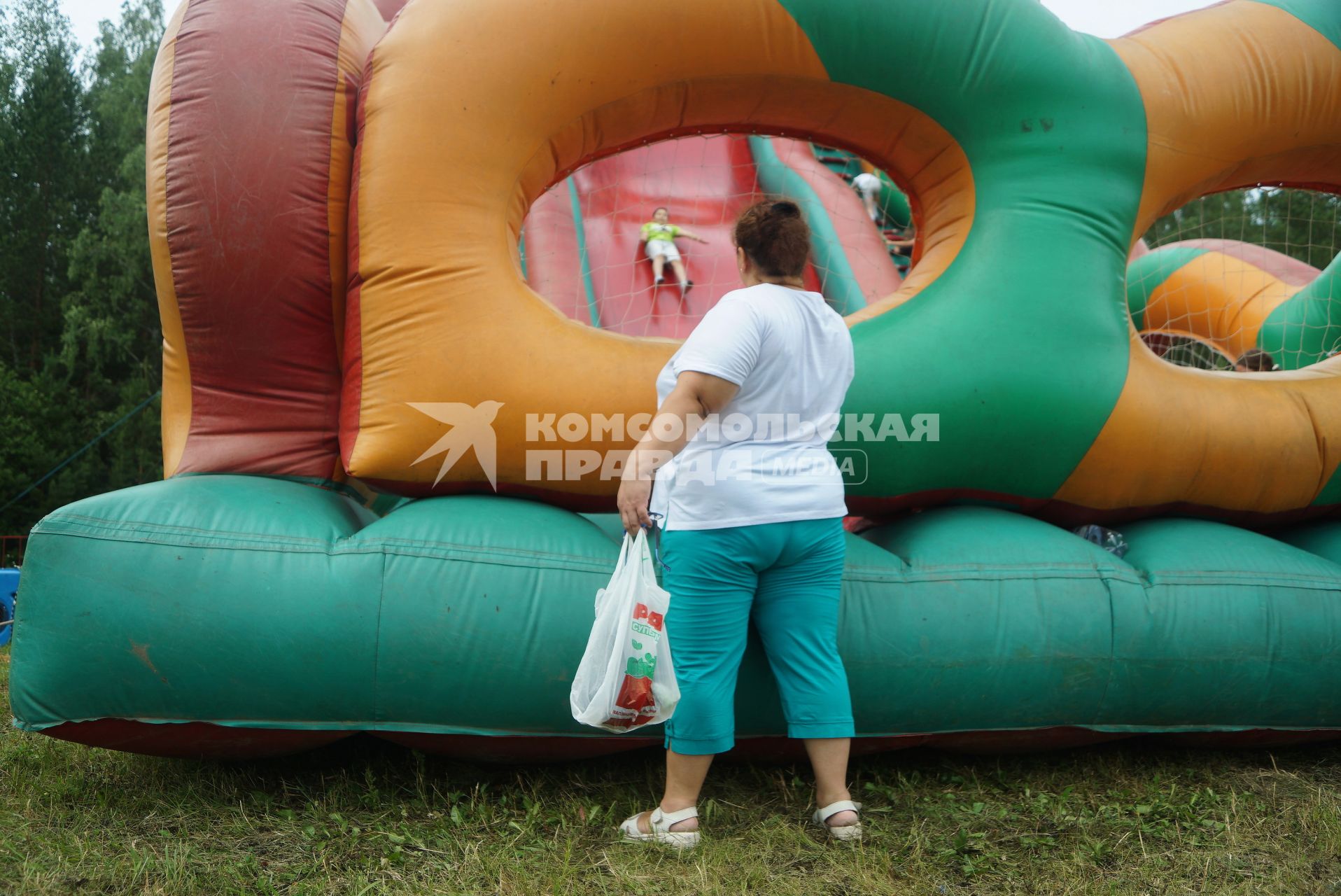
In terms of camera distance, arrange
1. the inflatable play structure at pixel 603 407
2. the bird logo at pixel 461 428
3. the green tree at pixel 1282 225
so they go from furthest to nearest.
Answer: the green tree at pixel 1282 225
the bird logo at pixel 461 428
the inflatable play structure at pixel 603 407

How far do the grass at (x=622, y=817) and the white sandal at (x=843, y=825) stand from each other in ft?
0.11

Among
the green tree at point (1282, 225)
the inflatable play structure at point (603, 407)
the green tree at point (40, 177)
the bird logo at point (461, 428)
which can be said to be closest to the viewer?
the inflatable play structure at point (603, 407)

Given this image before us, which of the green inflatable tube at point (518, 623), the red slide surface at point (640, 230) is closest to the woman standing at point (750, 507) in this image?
the green inflatable tube at point (518, 623)

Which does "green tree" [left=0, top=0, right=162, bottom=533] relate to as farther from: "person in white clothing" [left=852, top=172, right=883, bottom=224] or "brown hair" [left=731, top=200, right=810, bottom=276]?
"brown hair" [left=731, top=200, right=810, bottom=276]

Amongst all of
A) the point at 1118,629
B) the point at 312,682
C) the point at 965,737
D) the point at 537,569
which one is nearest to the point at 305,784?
the point at 312,682

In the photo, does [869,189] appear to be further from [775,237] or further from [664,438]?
[664,438]

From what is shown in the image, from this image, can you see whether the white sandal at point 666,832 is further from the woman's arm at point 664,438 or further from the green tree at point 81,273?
the green tree at point 81,273

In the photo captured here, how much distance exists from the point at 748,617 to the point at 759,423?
14.1 inches

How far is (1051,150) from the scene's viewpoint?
88.7 inches

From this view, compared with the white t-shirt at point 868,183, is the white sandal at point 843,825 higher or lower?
lower

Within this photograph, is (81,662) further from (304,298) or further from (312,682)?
(304,298)

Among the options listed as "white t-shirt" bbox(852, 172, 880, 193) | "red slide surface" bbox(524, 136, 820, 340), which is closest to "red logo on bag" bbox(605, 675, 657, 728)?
"red slide surface" bbox(524, 136, 820, 340)

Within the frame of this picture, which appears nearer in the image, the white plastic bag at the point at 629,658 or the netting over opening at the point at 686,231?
the white plastic bag at the point at 629,658

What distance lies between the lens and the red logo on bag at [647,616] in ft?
5.15
